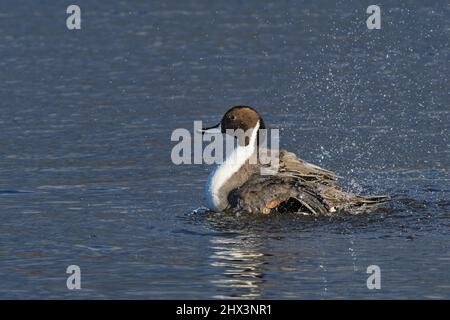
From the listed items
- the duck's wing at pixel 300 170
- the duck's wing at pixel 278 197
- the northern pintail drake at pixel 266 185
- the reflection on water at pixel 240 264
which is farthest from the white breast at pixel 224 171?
the reflection on water at pixel 240 264

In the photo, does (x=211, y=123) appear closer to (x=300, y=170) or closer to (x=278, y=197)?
(x=300, y=170)

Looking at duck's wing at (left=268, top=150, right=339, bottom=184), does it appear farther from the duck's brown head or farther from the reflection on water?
the reflection on water

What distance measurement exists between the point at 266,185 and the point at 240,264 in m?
1.47

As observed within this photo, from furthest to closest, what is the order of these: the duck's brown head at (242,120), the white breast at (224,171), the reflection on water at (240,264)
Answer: the duck's brown head at (242,120) < the white breast at (224,171) < the reflection on water at (240,264)

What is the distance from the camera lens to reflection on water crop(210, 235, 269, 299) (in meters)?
7.17

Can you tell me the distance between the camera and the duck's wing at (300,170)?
930 cm

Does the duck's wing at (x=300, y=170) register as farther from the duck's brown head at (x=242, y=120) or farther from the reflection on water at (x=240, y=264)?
the reflection on water at (x=240, y=264)

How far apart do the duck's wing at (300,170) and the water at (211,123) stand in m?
0.44

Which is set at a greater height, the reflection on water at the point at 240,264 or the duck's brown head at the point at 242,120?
the duck's brown head at the point at 242,120

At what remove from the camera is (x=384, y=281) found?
722 centimetres


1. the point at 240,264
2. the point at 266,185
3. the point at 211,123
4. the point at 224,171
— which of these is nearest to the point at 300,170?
the point at 266,185

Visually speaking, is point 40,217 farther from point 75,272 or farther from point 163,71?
point 163,71

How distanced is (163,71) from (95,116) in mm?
1574

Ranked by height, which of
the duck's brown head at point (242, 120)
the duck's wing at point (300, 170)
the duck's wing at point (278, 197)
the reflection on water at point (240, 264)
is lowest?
the reflection on water at point (240, 264)
